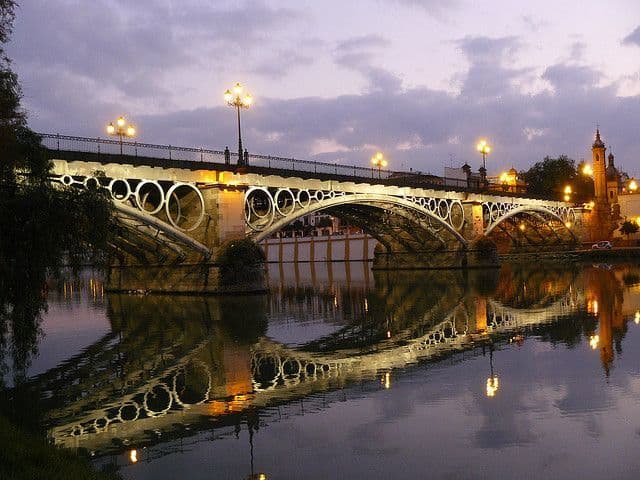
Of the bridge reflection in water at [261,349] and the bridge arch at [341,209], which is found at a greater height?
the bridge arch at [341,209]

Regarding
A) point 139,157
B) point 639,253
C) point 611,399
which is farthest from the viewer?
point 639,253

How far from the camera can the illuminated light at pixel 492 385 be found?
12658 mm

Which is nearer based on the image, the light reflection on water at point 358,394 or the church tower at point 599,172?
the light reflection on water at point 358,394

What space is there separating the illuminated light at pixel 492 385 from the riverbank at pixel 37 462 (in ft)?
23.0

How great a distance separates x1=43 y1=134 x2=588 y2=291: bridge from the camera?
113 ft

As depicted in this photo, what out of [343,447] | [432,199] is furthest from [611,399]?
[432,199]

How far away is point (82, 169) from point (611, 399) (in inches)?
1052

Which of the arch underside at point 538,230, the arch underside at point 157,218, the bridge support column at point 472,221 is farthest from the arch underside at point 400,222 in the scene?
the arch underside at point 538,230

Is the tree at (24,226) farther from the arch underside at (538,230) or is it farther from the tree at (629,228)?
the tree at (629,228)

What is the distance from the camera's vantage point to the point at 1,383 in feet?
47.7

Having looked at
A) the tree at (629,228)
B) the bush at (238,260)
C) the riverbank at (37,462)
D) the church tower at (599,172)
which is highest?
the church tower at (599,172)

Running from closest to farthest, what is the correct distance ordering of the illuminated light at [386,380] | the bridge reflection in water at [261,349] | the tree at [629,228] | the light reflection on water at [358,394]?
the light reflection on water at [358,394] → the bridge reflection in water at [261,349] → the illuminated light at [386,380] → the tree at [629,228]

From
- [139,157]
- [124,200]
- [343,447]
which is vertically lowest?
[343,447]

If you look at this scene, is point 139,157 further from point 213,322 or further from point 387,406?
point 387,406
